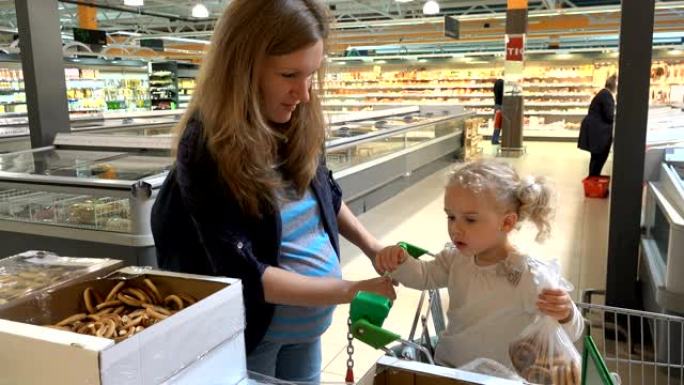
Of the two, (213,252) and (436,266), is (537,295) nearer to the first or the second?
(436,266)

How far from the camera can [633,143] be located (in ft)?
10.7

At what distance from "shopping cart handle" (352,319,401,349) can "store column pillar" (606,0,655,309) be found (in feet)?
8.75

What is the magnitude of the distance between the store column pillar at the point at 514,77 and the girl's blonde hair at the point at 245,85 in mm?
10889

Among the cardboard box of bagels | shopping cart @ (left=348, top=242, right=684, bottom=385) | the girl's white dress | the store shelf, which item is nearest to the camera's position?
the cardboard box of bagels

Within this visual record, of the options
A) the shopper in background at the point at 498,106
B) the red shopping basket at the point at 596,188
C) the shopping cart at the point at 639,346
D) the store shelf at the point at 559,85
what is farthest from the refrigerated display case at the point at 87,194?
the store shelf at the point at 559,85

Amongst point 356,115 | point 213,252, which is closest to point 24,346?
point 213,252

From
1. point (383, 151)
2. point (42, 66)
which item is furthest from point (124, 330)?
point (383, 151)

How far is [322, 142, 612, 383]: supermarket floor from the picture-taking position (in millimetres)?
3346

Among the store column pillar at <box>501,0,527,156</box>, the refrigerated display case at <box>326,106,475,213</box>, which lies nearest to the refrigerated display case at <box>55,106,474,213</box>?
the refrigerated display case at <box>326,106,475,213</box>

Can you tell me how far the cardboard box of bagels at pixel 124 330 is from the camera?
0.74 metres

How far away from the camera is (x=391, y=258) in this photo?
154 centimetres

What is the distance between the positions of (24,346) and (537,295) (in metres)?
1.19

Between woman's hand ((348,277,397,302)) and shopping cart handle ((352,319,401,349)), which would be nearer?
shopping cart handle ((352,319,401,349))

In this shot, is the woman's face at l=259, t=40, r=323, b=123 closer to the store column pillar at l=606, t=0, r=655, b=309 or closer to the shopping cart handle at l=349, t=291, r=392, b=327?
the shopping cart handle at l=349, t=291, r=392, b=327
